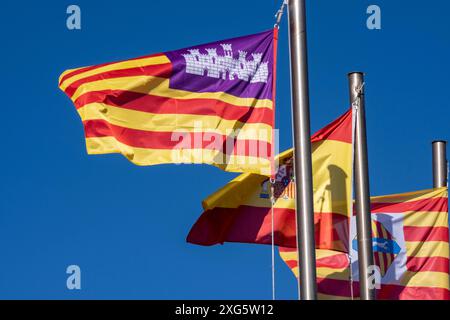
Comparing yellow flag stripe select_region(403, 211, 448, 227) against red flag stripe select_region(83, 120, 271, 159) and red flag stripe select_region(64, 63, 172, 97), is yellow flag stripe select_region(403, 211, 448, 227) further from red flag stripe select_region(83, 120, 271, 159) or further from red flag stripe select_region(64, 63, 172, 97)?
red flag stripe select_region(64, 63, 172, 97)

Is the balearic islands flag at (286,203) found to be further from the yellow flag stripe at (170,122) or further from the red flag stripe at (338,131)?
the yellow flag stripe at (170,122)

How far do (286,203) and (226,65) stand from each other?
2873 mm

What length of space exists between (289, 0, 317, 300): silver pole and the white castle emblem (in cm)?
168

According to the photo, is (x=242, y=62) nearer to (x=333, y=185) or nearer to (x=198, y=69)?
(x=198, y=69)

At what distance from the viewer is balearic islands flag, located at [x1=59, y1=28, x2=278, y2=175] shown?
14.2 m

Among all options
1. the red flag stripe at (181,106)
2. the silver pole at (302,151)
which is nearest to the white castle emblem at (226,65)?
the red flag stripe at (181,106)

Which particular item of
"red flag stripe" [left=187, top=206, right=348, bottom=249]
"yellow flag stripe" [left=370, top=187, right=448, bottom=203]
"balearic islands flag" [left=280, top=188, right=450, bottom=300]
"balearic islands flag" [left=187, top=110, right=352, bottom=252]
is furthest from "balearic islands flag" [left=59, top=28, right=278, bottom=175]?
"yellow flag stripe" [left=370, top=187, right=448, bottom=203]

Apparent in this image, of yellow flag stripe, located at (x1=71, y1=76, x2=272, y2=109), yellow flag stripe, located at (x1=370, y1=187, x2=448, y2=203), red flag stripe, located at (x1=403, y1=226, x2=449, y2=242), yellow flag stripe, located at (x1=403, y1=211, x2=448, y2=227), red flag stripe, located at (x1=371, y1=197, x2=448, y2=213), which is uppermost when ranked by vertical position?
yellow flag stripe, located at (x1=71, y1=76, x2=272, y2=109)

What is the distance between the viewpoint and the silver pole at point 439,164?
768 inches

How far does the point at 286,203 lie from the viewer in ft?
55.9
